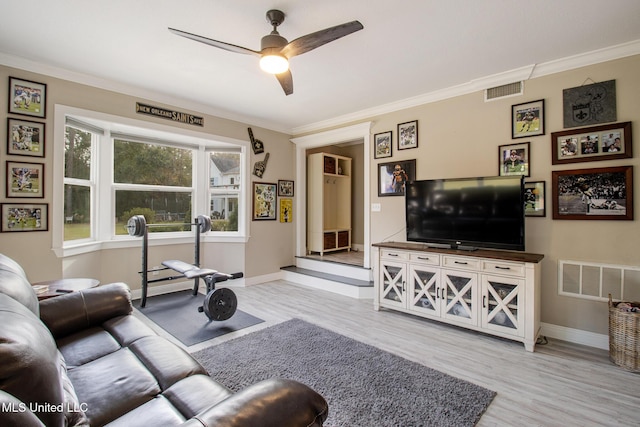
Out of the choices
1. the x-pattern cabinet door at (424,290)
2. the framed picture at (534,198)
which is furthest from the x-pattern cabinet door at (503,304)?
the framed picture at (534,198)

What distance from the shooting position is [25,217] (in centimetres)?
308

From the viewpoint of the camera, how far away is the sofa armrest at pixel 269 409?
91 centimetres

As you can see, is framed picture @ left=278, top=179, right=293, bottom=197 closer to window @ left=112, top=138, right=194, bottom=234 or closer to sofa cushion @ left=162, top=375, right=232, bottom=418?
window @ left=112, top=138, right=194, bottom=234

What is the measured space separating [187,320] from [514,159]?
4.09m

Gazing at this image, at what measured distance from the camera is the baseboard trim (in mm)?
2768

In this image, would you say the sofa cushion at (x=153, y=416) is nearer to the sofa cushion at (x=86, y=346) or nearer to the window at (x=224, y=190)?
the sofa cushion at (x=86, y=346)

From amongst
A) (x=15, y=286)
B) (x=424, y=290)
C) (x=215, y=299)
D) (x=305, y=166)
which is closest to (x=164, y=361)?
(x=15, y=286)

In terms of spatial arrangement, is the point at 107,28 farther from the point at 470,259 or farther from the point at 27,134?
the point at 470,259

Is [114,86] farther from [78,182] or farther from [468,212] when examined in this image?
[468,212]

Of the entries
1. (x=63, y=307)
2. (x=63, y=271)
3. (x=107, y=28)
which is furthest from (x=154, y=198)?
(x=63, y=307)

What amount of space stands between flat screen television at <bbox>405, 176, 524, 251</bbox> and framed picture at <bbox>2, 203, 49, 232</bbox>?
161 inches

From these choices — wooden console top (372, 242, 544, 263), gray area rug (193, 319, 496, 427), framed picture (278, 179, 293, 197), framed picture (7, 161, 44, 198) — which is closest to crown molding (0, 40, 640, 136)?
framed picture (7, 161, 44, 198)

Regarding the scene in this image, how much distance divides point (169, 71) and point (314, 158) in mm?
3024

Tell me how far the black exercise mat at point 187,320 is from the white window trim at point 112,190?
928 mm
